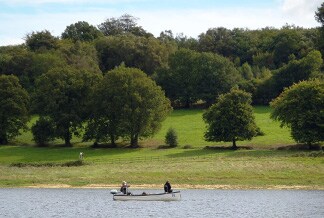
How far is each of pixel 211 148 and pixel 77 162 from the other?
2359 cm

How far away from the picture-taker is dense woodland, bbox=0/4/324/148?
123 m

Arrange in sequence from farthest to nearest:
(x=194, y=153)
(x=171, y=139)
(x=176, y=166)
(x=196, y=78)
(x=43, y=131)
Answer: (x=196, y=78), (x=43, y=131), (x=171, y=139), (x=194, y=153), (x=176, y=166)

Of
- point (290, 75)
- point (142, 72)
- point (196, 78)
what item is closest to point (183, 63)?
point (196, 78)

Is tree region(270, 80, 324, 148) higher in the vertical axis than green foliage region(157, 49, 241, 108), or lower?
lower

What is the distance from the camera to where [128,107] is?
120 m

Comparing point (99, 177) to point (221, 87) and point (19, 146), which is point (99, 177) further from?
point (221, 87)

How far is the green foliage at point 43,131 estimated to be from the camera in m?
122

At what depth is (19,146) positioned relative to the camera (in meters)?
122

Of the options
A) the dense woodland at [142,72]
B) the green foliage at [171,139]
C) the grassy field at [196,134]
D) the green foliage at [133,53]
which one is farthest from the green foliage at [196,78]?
the green foliage at [171,139]

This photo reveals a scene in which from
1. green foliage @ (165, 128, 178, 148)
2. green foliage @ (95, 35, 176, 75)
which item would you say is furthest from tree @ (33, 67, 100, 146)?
green foliage @ (95, 35, 176, 75)

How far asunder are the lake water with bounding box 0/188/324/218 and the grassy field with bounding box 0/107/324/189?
5601 millimetres

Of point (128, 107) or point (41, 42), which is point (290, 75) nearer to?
point (128, 107)

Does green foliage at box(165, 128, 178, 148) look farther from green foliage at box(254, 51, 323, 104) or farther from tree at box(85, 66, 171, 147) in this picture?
green foliage at box(254, 51, 323, 104)

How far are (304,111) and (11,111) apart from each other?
2018 inches
